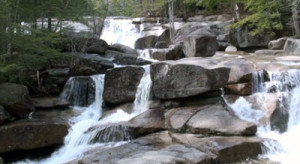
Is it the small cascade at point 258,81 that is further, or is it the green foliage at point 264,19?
the green foliage at point 264,19

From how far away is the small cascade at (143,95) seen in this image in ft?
34.7

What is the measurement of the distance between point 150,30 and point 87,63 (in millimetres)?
9872

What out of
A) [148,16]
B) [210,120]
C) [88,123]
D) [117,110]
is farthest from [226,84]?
[148,16]

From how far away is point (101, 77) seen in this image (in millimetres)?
12680

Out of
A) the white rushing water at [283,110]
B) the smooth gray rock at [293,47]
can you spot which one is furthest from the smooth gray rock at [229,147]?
the smooth gray rock at [293,47]

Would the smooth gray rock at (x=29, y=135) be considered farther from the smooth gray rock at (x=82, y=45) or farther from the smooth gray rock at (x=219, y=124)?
the smooth gray rock at (x=82, y=45)

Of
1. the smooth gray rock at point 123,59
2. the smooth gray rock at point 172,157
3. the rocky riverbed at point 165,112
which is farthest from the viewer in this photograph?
the smooth gray rock at point 123,59

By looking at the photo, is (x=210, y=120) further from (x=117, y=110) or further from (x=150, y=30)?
(x=150, y=30)

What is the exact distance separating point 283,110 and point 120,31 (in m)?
17.8

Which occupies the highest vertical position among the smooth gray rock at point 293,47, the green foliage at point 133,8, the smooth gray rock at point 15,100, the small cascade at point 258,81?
the green foliage at point 133,8

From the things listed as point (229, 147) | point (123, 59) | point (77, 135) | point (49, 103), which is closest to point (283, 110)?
point (229, 147)

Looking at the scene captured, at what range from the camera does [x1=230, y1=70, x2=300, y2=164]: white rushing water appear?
705 centimetres

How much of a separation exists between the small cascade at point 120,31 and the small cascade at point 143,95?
39.0 ft

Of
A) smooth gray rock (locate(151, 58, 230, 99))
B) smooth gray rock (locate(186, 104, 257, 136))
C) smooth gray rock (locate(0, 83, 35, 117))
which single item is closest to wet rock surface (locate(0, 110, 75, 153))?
smooth gray rock (locate(0, 83, 35, 117))
